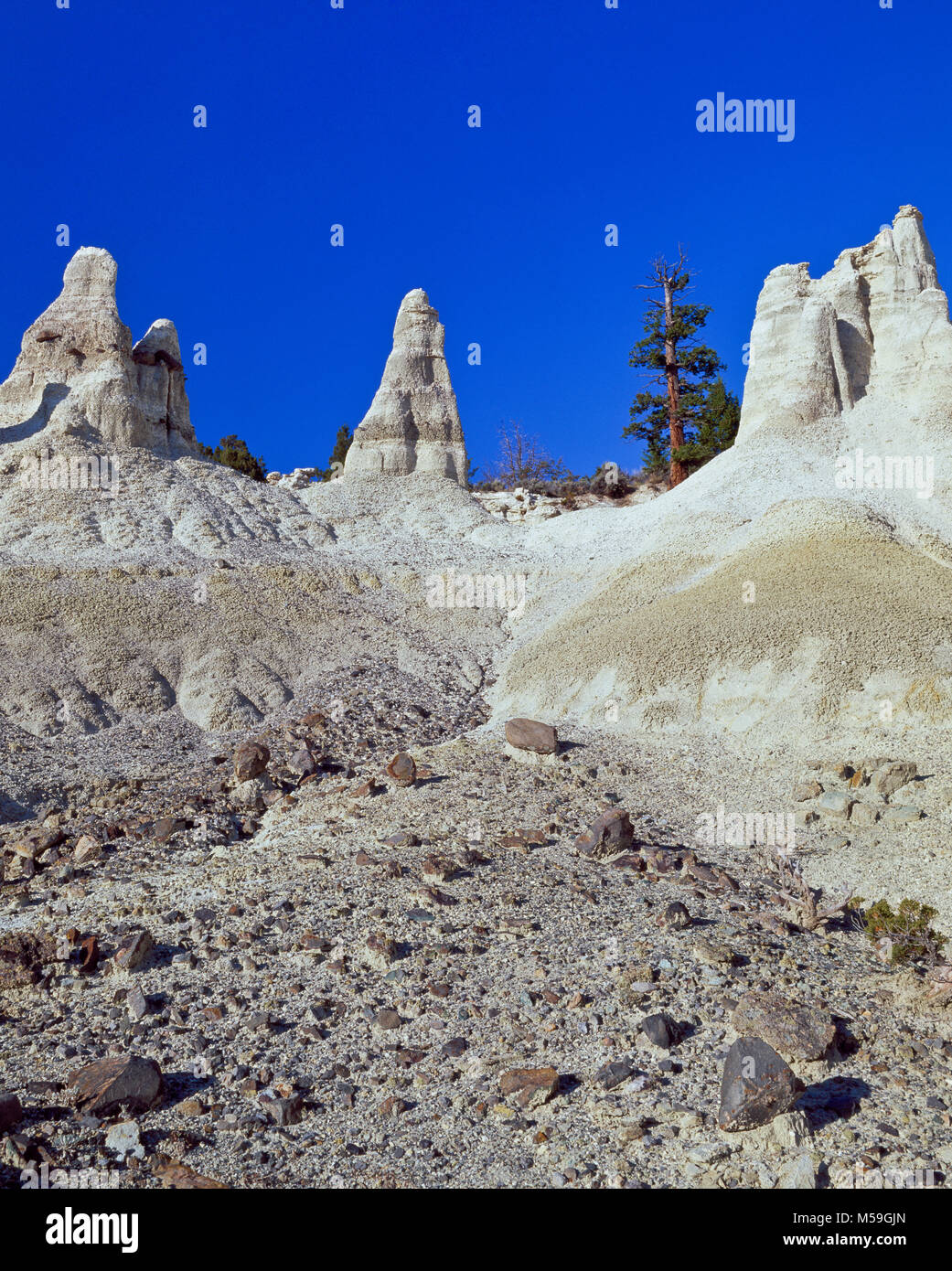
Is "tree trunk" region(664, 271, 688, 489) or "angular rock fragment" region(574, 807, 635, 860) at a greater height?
"tree trunk" region(664, 271, 688, 489)

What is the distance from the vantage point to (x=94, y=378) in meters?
30.5

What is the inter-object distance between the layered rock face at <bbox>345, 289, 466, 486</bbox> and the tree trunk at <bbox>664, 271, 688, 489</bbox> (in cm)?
1175

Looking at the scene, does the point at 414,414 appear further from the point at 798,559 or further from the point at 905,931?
the point at 905,931

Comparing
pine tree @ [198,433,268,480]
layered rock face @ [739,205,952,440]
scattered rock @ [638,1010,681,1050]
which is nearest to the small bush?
scattered rock @ [638,1010,681,1050]

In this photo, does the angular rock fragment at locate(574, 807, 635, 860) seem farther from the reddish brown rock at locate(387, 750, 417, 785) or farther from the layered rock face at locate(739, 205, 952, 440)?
the layered rock face at locate(739, 205, 952, 440)

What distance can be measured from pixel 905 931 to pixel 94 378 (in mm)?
29976

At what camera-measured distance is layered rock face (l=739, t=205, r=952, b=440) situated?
91.2 ft

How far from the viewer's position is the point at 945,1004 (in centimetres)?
790

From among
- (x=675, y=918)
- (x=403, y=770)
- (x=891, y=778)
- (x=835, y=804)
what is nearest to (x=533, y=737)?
(x=403, y=770)

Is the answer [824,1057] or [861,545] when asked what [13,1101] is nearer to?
[824,1057]

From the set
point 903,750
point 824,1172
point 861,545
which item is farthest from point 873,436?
point 824,1172

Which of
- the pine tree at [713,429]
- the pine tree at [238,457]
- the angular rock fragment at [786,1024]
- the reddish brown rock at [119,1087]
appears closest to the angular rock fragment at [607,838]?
the angular rock fragment at [786,1024]

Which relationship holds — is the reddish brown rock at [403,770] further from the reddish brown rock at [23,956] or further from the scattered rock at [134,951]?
the reddish brown rock at [23,956]
